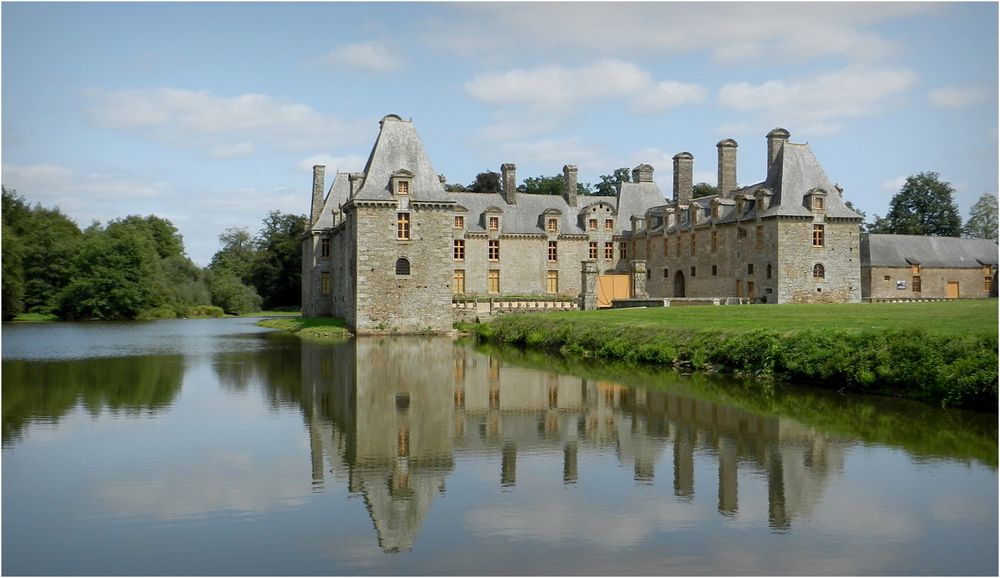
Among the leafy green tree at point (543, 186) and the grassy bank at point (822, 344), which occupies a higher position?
the leafy green tree at point (543, 186)

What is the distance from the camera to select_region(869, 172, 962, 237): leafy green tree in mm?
64688

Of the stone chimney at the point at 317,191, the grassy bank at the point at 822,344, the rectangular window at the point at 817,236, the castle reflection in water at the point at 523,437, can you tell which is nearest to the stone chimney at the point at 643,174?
the rectangular window at the point at 817,236

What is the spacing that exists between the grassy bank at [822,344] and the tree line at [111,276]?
36.0 metres

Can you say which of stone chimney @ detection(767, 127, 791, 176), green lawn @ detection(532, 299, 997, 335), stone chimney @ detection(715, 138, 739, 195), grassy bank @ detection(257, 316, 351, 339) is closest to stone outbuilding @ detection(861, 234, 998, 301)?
stone chimney @ detection(715, 138, 739, 195)

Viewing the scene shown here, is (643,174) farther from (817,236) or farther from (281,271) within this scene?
(281,271)

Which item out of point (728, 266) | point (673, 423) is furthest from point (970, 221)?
point (673, 423)

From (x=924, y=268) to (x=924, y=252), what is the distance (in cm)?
109

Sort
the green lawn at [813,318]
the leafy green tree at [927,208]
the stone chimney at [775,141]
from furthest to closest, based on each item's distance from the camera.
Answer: the leafy green tree at [927,208] → the stone chimney at [775,141] → the green lawn at [813,318]

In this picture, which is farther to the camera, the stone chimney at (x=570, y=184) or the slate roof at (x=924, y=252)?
the stone chimney at (x=570, y=184)

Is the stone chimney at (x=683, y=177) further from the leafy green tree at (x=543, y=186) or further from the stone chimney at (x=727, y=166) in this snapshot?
the leafy green tree at (x=543, y=186)

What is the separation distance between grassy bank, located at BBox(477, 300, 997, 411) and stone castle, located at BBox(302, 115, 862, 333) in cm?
828

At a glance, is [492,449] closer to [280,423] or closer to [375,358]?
[280,423]

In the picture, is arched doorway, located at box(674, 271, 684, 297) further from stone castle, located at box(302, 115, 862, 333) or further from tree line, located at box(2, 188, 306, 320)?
tree line, located at box(2, 188, 306, 320)

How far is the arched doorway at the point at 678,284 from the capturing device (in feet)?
149
